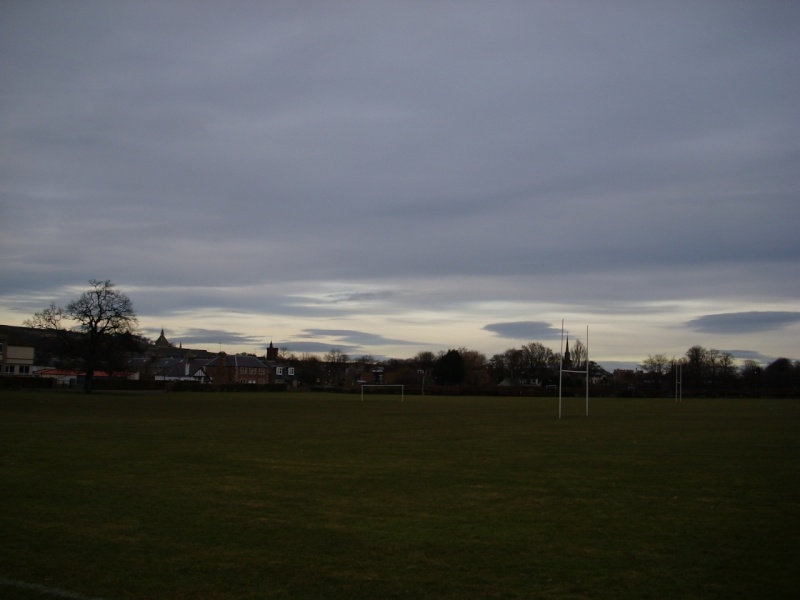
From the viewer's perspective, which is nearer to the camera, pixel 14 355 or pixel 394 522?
pixel 394 522

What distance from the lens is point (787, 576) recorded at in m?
8.41

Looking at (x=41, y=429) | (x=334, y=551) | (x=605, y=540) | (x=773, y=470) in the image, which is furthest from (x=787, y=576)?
(x=41, y=429)

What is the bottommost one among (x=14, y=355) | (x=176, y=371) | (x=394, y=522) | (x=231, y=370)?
(x=394, y=522)

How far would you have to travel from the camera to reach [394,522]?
11.2 meters

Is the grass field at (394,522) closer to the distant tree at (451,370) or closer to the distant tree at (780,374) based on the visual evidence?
the distant tree at (451,370)

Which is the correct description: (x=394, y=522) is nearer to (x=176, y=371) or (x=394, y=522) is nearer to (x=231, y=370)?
(x=231, y=370)

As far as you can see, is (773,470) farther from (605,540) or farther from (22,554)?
(22,554)

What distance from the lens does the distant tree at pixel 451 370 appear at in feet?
497

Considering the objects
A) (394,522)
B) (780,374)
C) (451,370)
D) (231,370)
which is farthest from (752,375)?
(394,522)

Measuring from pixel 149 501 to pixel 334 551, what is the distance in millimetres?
4823

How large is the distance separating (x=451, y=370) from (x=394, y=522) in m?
141

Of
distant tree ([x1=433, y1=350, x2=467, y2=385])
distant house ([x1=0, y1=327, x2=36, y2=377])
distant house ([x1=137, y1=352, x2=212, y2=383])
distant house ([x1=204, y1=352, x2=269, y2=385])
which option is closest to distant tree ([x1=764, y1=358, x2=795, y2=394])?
distant tree ([x1=433, y1=350, x2=467, y2=385])

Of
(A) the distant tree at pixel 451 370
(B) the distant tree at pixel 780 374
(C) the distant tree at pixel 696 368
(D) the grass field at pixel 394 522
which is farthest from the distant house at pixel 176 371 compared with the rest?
(D) the grass field at pixel 394 522

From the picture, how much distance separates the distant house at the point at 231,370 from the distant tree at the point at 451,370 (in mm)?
43148
